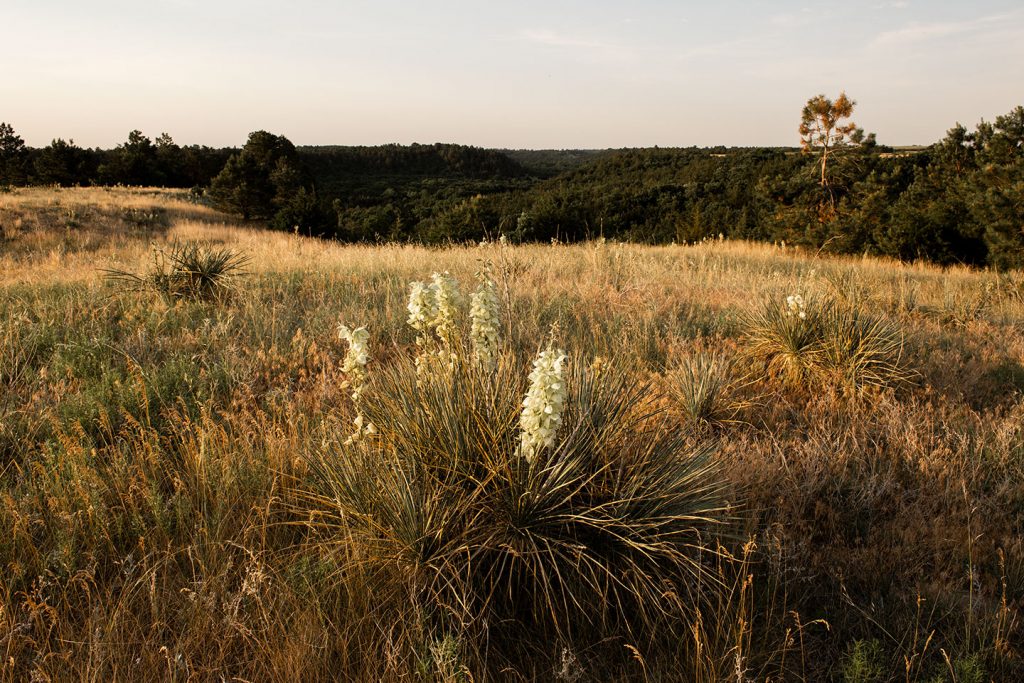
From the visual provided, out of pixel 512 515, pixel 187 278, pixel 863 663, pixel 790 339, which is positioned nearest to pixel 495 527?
pixel 512 515

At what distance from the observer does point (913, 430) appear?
404 cm

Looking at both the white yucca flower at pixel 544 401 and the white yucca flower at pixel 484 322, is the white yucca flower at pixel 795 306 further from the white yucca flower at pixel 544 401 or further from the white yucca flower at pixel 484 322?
the white yucca flower at pixel 544 401

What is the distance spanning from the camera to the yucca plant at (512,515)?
2299 mm

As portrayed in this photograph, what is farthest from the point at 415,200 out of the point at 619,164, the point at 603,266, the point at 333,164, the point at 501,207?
the point at 603,266

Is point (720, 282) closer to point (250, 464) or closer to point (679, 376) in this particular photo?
point (679, 376)

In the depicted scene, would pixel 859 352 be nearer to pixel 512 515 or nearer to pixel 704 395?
pixel 704 395

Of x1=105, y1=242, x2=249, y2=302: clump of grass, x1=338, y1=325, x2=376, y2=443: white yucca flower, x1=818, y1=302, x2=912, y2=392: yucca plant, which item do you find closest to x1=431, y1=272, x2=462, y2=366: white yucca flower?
x1=338, y1=325, x2=376, y2=443: white yucca flower

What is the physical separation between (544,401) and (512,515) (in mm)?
605

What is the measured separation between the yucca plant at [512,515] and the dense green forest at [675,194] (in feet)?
16.5

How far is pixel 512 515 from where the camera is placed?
2406 millimetres

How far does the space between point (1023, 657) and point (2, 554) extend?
4302 millimetres

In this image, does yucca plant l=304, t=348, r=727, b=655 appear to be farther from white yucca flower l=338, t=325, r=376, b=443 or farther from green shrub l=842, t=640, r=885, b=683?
green shrub l=842, t=640, r=885, b=683

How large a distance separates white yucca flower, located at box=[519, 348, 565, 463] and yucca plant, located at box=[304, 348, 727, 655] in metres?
0.17

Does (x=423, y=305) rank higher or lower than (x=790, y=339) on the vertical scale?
higher
